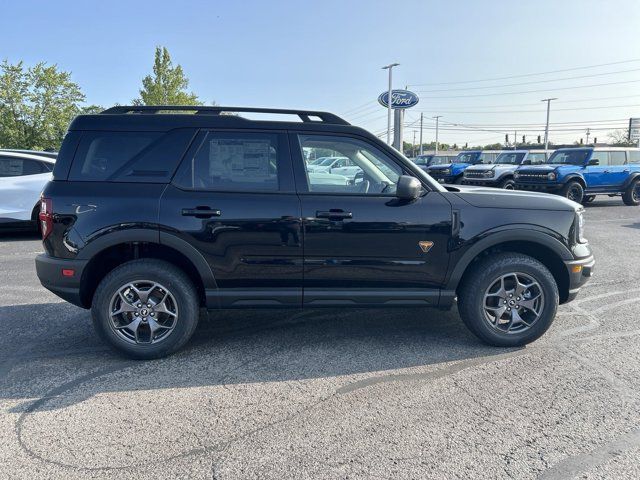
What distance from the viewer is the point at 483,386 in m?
3.46

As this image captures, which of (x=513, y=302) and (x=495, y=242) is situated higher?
(x=495, y=242)

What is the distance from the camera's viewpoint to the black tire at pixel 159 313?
3.76 meters

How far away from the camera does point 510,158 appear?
21.1 metres

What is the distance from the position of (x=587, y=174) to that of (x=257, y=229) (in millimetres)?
14637

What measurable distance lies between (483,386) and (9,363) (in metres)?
3.64

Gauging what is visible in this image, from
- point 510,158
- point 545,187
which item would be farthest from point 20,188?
point 510,158

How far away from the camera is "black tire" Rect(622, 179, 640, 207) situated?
15.9 m

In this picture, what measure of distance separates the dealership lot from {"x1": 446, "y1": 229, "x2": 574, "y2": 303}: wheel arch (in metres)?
0.59

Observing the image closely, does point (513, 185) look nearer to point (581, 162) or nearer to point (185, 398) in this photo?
point (581, 162)

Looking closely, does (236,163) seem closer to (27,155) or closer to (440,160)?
(27,155)

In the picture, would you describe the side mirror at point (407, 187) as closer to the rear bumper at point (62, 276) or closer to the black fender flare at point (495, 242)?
the black fender flare at point (495, 242)

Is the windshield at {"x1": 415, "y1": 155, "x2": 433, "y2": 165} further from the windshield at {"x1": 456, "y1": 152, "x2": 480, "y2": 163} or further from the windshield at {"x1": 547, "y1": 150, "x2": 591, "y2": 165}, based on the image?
the windshield at {"x1": 547, "y1": 150, "x2": 591, "y2": 165}

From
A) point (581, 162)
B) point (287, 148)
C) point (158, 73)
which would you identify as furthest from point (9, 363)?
point (158, 73)

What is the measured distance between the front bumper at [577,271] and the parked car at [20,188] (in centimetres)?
848
